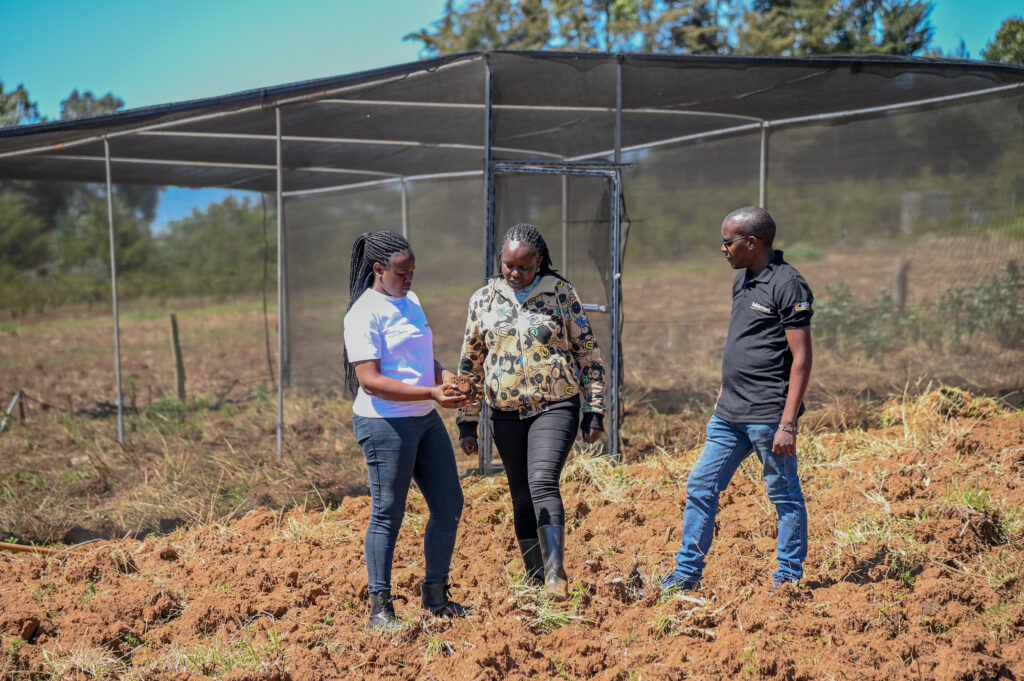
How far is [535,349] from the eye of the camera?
11.7 ft

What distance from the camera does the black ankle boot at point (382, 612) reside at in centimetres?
345

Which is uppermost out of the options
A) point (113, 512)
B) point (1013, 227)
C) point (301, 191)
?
point (301, 191)

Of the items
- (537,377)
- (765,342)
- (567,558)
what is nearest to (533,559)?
(567,558)

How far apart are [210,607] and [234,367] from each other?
10324mm

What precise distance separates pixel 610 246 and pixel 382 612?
340 cm

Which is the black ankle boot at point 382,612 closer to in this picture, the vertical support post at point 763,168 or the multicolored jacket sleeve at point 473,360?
the multicolored jacket sleeve at point 473,360

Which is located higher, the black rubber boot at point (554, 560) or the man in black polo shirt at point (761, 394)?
the man in black polo shirt at point (761, 394)

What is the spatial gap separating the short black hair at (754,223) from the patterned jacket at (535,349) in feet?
2.41

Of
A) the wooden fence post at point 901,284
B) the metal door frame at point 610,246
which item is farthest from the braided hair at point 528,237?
the wooden fence post at point 901,284

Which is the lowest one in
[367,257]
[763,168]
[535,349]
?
[535,349]

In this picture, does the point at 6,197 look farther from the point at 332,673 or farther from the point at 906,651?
the point at 906,651

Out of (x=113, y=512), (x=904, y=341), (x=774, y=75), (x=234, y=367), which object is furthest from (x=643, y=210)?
(x=113, y=512)

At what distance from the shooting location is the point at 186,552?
4.67m

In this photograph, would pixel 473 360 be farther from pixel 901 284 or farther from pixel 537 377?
pixel 901 284
